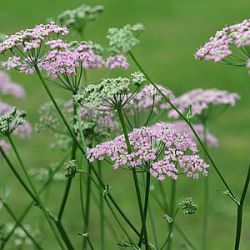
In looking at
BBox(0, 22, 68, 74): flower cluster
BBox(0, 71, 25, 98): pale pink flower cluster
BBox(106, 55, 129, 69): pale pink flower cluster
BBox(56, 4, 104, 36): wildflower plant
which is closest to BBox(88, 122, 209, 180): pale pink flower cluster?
BBox(0, 22, 68, 74): flower cluster

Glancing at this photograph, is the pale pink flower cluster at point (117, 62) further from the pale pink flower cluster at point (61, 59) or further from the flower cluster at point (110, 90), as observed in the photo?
the flower cluster at point (110, 90)

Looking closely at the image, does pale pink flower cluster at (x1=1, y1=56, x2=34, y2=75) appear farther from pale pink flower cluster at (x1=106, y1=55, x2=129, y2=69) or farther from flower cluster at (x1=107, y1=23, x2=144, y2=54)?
pale pink flower cluster at (x1=106, y1=55, x2=129, y2=69)

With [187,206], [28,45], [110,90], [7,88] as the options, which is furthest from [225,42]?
[7,88]

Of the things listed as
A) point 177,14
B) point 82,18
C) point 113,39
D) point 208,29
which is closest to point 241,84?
point 208,29

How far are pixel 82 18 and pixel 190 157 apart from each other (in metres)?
1.63

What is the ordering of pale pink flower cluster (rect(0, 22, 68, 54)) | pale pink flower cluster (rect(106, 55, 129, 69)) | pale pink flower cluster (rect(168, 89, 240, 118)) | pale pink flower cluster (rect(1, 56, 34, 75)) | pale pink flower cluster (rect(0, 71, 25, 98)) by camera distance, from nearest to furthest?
pale pink flower cluster (rect(0, 22, 68, 54)) → pale pink flower cluster (rect(1, 56, 34, 75)) → pale pink flower cluster (rect(106, 55, 129, 69)) → pale pink flower cluster (rect(168, 89, 240, 118)) → pale pink flower cluster (rect(0, 71, 25, 98))

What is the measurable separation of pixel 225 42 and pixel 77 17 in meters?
1.54

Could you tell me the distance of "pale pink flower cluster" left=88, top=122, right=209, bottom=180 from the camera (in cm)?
263

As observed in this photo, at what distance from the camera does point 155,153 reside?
2695mm

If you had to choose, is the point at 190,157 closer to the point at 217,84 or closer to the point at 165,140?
the point at 165,140

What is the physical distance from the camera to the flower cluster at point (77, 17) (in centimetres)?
403

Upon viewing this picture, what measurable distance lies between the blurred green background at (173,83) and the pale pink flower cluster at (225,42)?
200cm

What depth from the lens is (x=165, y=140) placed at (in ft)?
9.07

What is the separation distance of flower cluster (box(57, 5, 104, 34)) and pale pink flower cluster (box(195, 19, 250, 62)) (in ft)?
4.54
